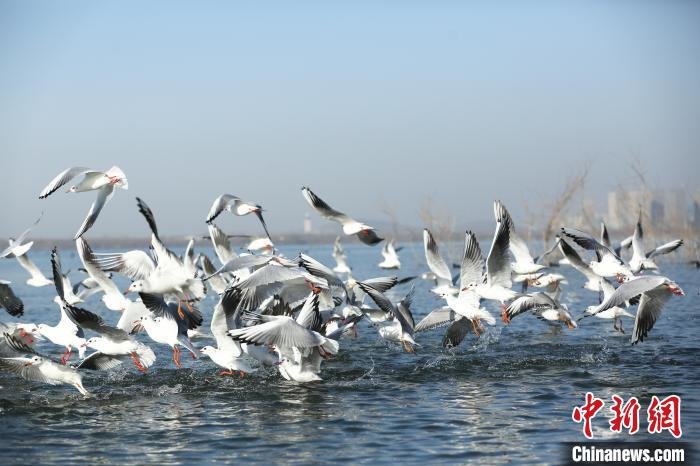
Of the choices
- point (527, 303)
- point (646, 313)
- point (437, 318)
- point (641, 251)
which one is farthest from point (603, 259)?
point (437, 318)

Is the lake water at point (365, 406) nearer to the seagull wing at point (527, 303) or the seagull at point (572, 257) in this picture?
the seagull wing at point (527, 303)

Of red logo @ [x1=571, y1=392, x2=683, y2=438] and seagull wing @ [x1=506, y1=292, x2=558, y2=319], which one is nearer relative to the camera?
red logo @ [x1=571, y1=392, x2=683, y2=438]

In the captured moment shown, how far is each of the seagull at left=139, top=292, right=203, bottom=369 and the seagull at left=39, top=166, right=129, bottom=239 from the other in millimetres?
1661

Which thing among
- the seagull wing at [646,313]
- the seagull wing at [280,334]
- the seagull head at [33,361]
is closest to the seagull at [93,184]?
the seagull head at [33,361]

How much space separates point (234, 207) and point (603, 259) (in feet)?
21.7

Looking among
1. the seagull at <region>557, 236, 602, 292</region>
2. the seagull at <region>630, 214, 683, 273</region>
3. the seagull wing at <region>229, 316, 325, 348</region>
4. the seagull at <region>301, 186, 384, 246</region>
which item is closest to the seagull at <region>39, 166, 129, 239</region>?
the seagull at <region>301, 186, 384, 246</region>

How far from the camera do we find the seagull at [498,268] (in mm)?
12352

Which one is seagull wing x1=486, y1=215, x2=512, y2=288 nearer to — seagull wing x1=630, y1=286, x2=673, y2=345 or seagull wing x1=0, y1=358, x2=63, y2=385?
seagull wing x1=630, y1=286, x2=673, y2=345

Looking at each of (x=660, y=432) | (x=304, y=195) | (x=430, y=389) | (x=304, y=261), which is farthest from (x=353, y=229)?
(x=660, y=432)

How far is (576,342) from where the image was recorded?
16547mm

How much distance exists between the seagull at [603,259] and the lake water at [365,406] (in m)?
1.42

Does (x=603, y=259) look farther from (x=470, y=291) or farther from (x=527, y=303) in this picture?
(x=470, y=291)

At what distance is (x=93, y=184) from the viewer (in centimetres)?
1381

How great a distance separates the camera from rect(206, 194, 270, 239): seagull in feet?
50.3
